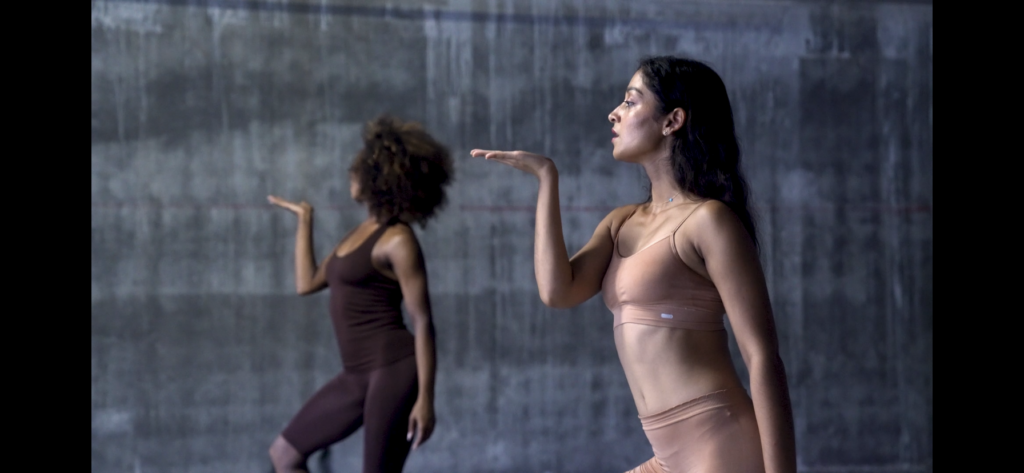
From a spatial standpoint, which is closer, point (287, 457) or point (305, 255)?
point (287, 457)

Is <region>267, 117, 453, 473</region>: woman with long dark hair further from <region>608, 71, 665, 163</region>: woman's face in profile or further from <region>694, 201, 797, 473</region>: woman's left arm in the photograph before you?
<region>694, 201, 797, 473</region>: woman's left arm

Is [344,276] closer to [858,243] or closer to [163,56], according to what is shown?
[163,56]

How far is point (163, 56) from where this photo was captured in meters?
4.11

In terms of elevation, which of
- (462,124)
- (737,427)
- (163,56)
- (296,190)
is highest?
(163,56)

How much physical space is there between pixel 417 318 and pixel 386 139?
77 centimetres

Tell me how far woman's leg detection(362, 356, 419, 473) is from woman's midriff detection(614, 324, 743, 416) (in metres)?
1.67

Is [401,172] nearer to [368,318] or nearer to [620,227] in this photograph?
[368,318]

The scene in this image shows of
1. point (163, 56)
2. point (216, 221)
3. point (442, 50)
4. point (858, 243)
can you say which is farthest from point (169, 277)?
point (858, 243)

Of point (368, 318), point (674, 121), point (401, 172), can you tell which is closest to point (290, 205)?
point (401, 172)

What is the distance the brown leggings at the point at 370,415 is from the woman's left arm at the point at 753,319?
1.83 meters

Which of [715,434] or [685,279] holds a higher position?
[685,279]

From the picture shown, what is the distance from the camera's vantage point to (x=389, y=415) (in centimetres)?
322

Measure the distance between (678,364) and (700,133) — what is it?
18.1 inches

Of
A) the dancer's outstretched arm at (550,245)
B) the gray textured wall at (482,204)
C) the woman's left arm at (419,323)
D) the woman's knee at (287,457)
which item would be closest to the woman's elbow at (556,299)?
the dancer's outstretched arm at (550,245)
